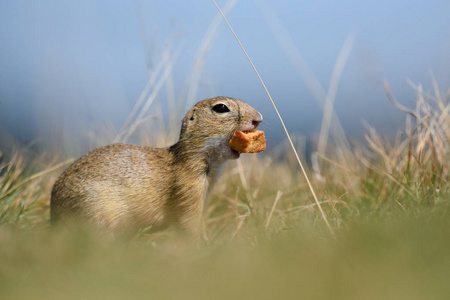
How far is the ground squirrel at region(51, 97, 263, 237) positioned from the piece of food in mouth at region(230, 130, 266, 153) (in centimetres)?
8

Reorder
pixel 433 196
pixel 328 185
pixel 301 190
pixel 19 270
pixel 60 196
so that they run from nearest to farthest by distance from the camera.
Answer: pixel 19 270 → pixel 433 196 → pixel 60 196 → pixel 328 185 → pixel 301 190

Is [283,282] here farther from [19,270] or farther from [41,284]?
[19,270]

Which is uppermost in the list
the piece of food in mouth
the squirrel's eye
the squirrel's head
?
the squirrel's eye

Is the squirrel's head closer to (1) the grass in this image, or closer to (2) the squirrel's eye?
(2) the squirrel's eye

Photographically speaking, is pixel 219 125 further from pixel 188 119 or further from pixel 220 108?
pixel 188 119

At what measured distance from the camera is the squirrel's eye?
13.6 ft

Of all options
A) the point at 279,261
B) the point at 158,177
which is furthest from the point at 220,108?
the point at 279,261

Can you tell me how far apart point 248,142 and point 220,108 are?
45 centimetres

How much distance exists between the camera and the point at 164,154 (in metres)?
4.28

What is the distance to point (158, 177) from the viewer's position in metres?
4.07

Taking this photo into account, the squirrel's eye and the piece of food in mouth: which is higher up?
the squirrel's eye

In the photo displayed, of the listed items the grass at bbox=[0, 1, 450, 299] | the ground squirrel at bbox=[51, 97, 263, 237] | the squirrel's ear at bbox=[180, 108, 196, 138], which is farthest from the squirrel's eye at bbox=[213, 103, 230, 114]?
the grass at bbox=[0, 1, 450, 299]

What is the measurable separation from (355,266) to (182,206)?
2234 mm

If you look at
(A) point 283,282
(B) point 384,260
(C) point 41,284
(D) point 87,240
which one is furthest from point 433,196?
(C) point 41,284
